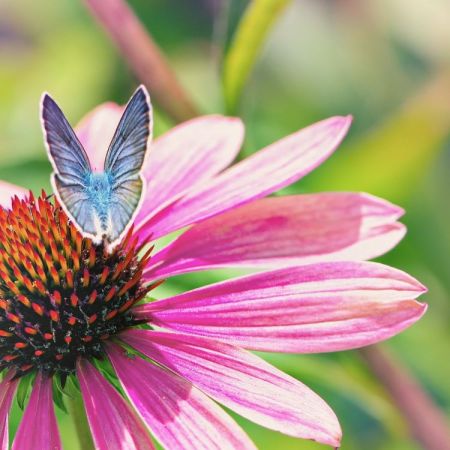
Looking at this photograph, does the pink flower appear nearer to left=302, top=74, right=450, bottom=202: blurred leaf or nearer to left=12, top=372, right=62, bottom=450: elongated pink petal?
left=12, top=372, right=62, bottom=450: elongated pink petal

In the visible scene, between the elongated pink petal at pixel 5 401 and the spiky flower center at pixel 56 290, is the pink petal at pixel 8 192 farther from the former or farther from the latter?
the elongated pink petal at pixel 5 401

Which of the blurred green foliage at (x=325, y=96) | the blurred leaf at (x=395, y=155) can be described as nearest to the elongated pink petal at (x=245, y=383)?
the blurred green foliage at (x=325, y=96)

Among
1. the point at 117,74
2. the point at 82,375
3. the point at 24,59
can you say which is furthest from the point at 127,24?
the point at 24,59

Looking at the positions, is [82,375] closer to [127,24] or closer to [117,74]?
[127,24]

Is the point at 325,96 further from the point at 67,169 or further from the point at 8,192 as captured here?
the point at 67,169

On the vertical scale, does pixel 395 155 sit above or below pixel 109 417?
above

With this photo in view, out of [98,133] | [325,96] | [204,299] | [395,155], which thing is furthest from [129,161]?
[325,96]
